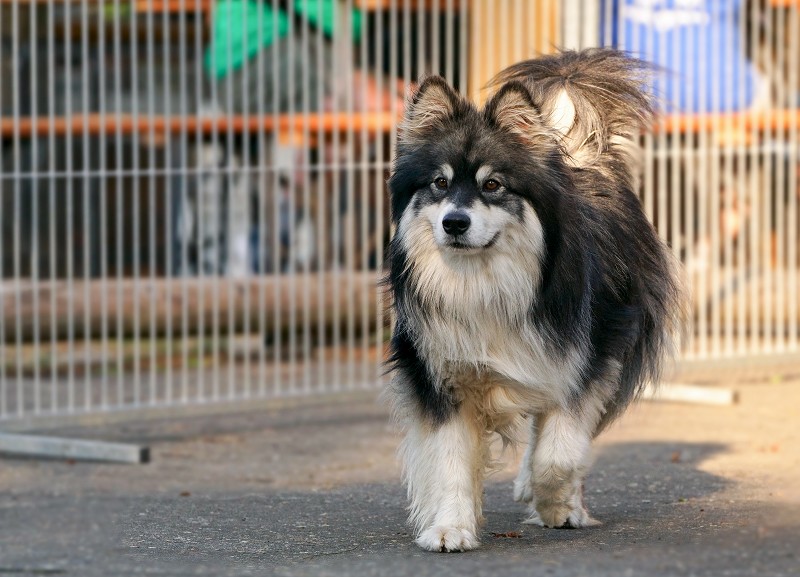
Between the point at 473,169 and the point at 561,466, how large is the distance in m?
1.16

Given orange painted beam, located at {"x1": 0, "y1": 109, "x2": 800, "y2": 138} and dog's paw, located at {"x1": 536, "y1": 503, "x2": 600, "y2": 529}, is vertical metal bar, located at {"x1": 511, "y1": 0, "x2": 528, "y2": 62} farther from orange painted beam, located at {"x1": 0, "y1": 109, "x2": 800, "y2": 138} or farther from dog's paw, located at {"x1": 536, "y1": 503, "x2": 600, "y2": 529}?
dog's paw, located at {"x1": 536, "y1": 503, "x2": 600, "y2": 529}

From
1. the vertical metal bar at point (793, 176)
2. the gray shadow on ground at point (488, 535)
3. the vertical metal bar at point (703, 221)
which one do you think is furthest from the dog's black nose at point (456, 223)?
the vertical metal bar at point (793, 176)

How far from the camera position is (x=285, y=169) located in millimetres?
9117

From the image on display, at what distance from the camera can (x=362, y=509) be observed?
20.8 ft

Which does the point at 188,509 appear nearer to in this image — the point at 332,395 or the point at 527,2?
the point at 332,395

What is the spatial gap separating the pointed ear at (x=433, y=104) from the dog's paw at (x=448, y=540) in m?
1.51

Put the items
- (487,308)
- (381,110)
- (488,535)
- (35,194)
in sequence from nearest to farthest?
(487,308), (488,535), (35,194), (381,110)

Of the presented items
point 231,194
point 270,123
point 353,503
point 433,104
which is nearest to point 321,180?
point 270,123

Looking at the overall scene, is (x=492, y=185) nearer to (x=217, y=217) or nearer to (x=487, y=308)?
(x=487, y=308)

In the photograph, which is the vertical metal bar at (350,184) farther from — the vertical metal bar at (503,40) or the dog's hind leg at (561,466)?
the dog's hind leg at (561,466)

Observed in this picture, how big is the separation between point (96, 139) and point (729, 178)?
169 inches

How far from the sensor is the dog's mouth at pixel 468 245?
528 centimetres

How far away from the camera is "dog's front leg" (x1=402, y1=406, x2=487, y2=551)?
525cm

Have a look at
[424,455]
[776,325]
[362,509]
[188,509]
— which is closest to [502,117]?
[424,455]
